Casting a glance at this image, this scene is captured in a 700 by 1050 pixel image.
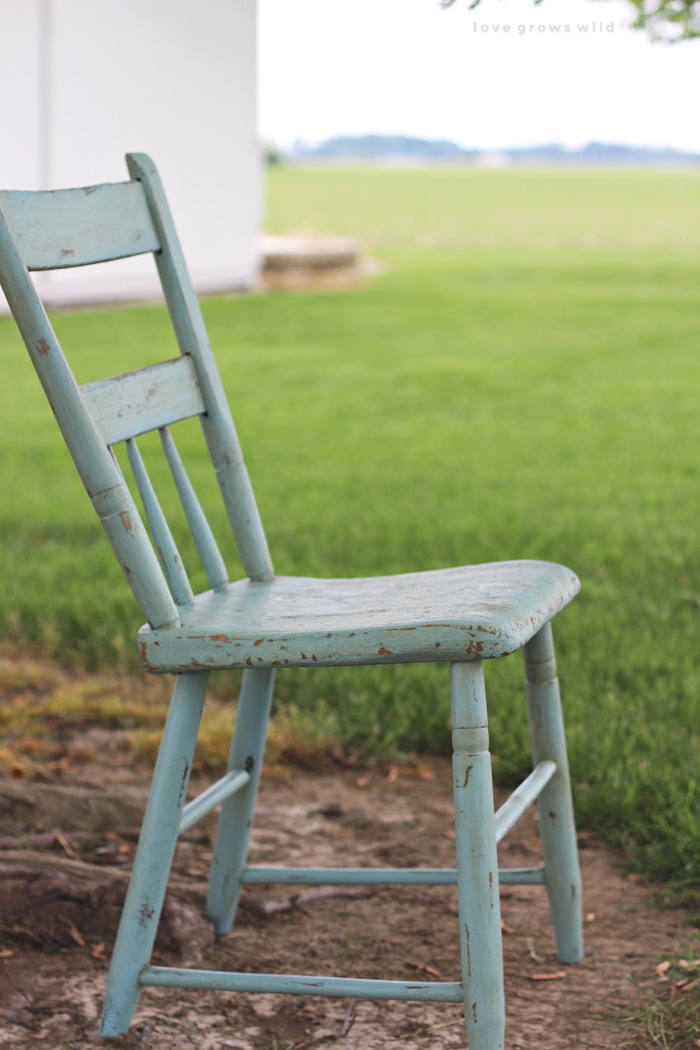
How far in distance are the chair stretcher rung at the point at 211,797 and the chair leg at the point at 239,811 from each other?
2cm

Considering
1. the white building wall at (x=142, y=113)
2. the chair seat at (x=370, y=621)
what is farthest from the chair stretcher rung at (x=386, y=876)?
the white building wall at (x=142, y=113)

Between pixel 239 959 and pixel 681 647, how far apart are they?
1.42 meters

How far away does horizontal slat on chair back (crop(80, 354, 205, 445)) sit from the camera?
58.9 inches

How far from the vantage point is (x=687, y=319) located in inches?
372

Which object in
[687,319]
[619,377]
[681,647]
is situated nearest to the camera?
[681,647]

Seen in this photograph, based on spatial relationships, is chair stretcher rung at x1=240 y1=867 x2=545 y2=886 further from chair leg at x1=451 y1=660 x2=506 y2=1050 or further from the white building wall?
the white building wall

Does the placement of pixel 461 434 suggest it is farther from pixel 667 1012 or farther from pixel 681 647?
pixel 667 1012

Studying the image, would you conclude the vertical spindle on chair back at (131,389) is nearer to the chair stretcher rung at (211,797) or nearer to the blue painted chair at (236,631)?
the blue painted chair at (236,631)

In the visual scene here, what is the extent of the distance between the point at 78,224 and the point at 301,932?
1.12 m

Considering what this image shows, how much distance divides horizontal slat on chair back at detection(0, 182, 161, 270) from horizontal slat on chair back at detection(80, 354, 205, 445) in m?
0.16

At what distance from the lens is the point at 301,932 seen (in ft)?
5.93

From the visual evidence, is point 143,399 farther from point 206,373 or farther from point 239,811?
point 239,811

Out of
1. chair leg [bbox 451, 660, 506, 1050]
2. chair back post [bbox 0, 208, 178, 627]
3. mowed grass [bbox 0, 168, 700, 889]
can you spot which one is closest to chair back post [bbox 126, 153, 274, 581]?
chair back post [bbox 0, 208, 178, 627]

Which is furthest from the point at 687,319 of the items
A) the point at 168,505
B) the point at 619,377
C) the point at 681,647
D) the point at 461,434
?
the point at 681,647
